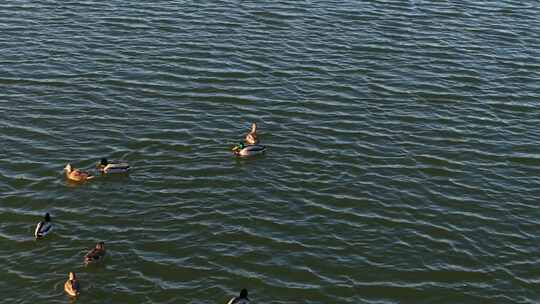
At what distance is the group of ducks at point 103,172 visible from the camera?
1254 inches

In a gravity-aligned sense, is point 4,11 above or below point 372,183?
above

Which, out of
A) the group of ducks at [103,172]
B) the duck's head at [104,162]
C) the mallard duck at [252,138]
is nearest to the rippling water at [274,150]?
the group of ducks at [103,172]

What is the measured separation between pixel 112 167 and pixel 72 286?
9.86m

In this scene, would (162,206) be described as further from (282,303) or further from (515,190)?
(515,190)

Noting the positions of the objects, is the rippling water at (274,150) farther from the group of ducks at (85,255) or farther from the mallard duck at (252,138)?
the mallard duck at (252,138)

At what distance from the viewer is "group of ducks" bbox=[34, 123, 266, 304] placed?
3186cm

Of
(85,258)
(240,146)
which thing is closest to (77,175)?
(85,258)

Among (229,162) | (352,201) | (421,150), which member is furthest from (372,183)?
(229,162)

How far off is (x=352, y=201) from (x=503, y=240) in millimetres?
7652

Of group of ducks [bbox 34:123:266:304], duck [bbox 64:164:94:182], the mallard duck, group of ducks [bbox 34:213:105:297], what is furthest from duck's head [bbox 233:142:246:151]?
group of ducks [bbox 34:213:105:297]

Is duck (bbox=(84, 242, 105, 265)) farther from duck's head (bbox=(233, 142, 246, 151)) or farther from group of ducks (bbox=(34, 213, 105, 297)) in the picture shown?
duck's head (bbox=(233, 142, 246, 151))

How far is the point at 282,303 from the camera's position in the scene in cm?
3241

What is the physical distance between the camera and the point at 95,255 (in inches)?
1328

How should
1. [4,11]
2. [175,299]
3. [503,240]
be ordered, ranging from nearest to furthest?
[175,299], [503,240], [4,11]
